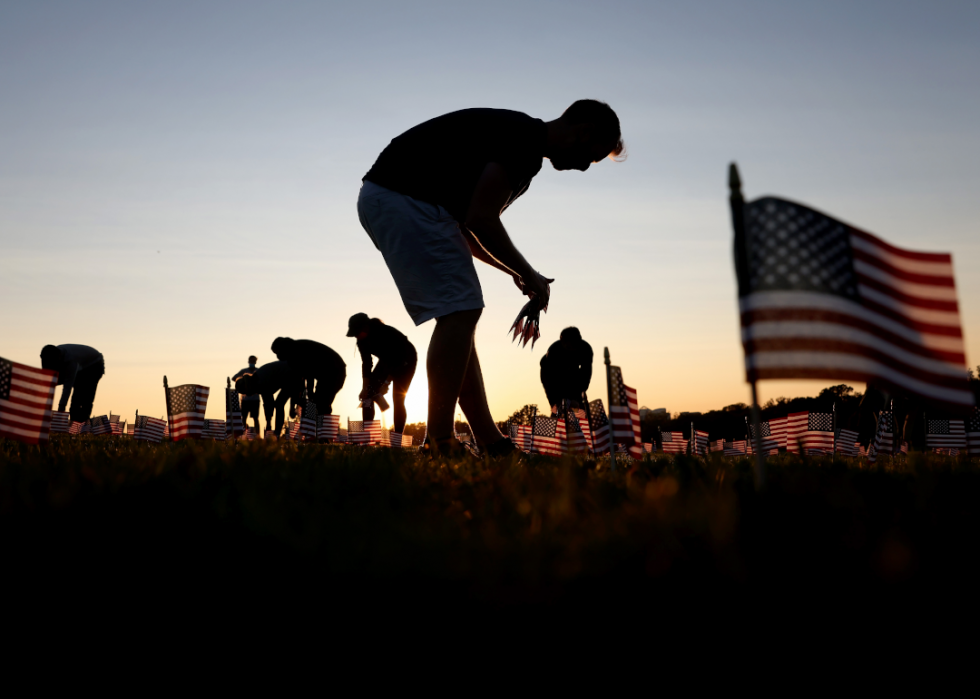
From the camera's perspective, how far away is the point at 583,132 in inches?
169

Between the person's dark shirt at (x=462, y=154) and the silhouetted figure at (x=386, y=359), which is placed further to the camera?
the silhouetted figure at (x=386, y=359)

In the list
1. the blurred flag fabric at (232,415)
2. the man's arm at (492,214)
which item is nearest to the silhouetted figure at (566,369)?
the blurred flag fabric at (232,415)

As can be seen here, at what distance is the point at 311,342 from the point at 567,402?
502 centimetres

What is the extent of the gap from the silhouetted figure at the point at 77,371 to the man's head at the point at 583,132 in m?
12.6

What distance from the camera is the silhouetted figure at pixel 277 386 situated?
16.0 metres

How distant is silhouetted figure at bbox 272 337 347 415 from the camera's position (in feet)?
45.7

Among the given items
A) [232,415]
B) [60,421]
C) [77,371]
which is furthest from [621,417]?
[60,421]

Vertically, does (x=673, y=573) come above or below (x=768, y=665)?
above

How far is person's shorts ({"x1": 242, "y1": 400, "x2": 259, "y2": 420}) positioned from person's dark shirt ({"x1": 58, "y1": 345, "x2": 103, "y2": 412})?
4.43 metres

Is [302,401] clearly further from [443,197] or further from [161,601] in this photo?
[161,601]

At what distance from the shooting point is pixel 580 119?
4320 millimetres

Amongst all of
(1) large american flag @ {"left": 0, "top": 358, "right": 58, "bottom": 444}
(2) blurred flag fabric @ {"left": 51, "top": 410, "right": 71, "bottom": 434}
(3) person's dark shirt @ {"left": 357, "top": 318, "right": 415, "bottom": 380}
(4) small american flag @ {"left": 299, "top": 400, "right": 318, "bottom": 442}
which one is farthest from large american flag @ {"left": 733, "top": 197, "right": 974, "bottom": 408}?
(2) blurred flag fabric @ {"left": 51, "top": 410, "right": 71, "bottom": 434}

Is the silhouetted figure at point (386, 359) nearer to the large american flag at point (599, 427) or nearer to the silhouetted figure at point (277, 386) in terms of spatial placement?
the large american flag at point (599, 427)

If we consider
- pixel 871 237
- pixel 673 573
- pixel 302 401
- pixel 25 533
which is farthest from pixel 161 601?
pixel 302 401
